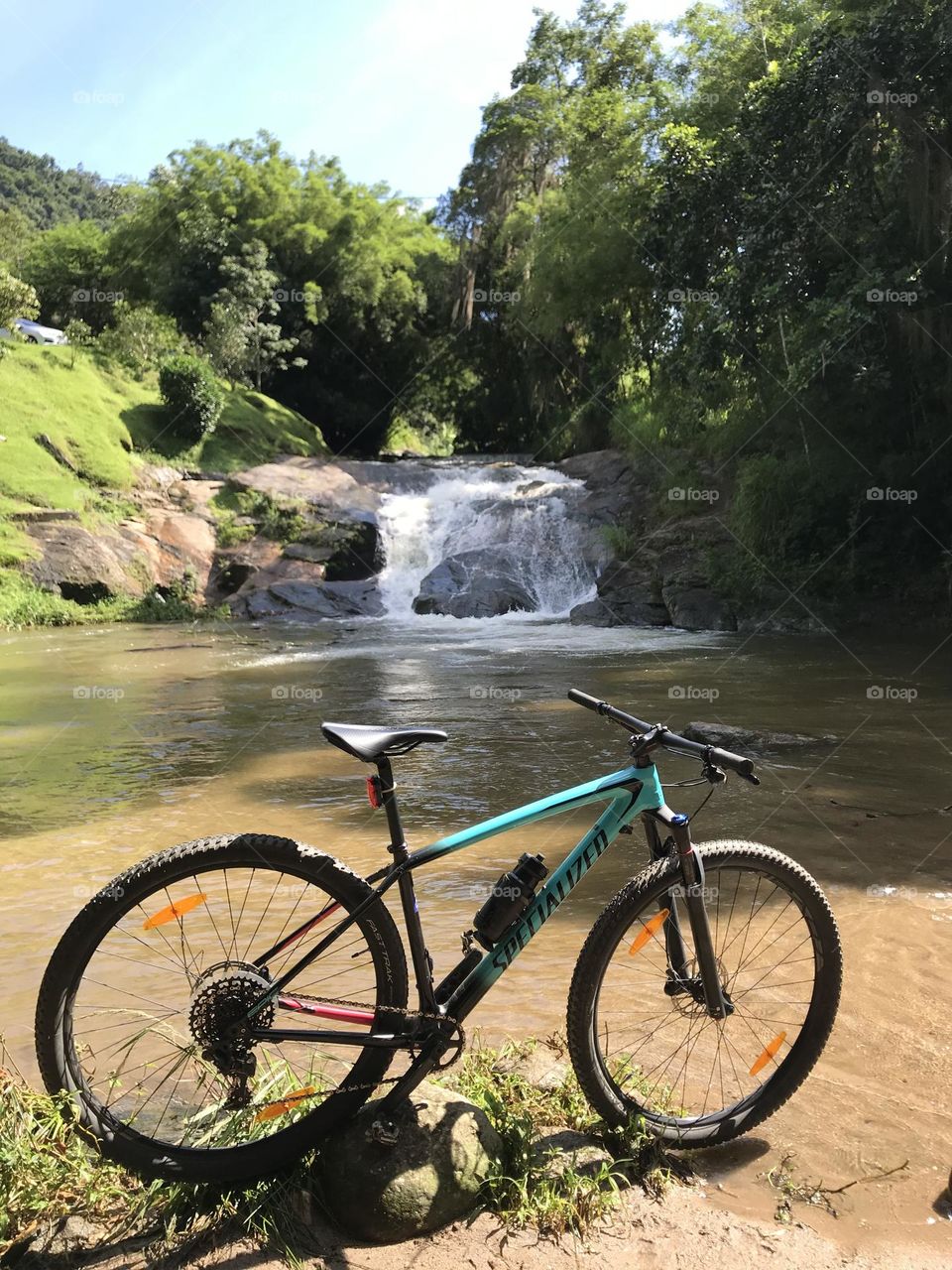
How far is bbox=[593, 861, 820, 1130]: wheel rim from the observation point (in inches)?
99.1

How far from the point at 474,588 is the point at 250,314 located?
47.5ft

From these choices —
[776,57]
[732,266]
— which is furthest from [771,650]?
[776,57]

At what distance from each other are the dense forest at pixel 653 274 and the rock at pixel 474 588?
3.87 m

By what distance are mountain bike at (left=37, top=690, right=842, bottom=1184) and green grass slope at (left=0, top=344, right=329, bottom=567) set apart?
56.4ft

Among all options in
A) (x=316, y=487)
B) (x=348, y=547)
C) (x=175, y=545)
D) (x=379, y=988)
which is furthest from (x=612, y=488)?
(x=379, y=988)

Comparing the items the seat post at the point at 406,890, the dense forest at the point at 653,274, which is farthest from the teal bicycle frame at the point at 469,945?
the dense forest at the point at 653,274

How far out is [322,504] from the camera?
2178cm

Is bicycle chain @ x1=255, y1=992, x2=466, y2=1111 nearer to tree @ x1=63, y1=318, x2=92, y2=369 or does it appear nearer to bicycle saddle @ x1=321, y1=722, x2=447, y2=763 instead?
bicycle saddle @ x1=321, y1=722, x2=447, y2=763

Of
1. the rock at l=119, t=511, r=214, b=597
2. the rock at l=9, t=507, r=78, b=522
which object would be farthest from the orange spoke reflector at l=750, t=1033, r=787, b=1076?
the rock at l=9, t=507, r=78, b=522

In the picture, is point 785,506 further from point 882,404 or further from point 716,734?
point 716,734

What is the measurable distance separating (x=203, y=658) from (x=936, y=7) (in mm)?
11153

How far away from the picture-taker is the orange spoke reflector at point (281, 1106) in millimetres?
2242

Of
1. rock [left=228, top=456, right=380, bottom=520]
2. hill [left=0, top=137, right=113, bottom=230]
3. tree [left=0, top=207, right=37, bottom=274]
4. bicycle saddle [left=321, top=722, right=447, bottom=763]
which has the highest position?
hill [left=0, top=137, right=113, bottom=230]

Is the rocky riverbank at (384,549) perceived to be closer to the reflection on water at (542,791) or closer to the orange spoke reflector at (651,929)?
the reflection on water at (542,791)
